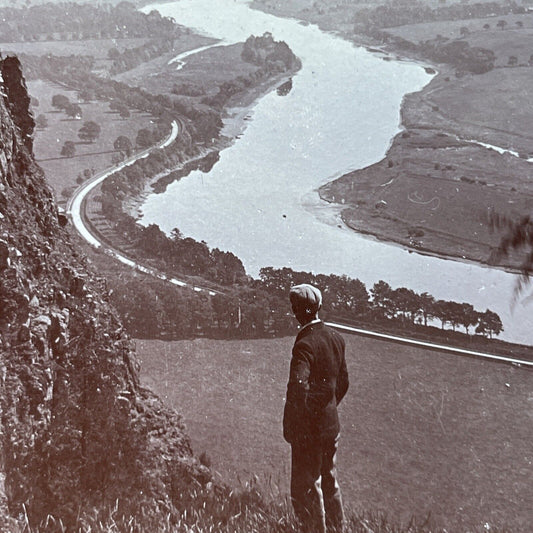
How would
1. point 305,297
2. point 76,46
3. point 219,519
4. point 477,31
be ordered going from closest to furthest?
1. point 305,297
2. point 219,519
3. point 477,31
4. point 76,46

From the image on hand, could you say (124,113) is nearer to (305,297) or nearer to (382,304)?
(382,304)

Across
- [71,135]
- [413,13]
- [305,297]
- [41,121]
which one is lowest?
[71,135]

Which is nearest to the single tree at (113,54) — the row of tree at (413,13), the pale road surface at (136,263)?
the pale road surface at (136,263)

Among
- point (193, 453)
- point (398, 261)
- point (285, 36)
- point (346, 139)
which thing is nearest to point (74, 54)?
point (285, 36)

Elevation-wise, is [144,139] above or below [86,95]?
below

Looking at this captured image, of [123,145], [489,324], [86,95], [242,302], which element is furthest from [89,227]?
[86,95]

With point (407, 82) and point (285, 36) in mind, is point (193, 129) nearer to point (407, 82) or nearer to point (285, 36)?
point (285, 36)
